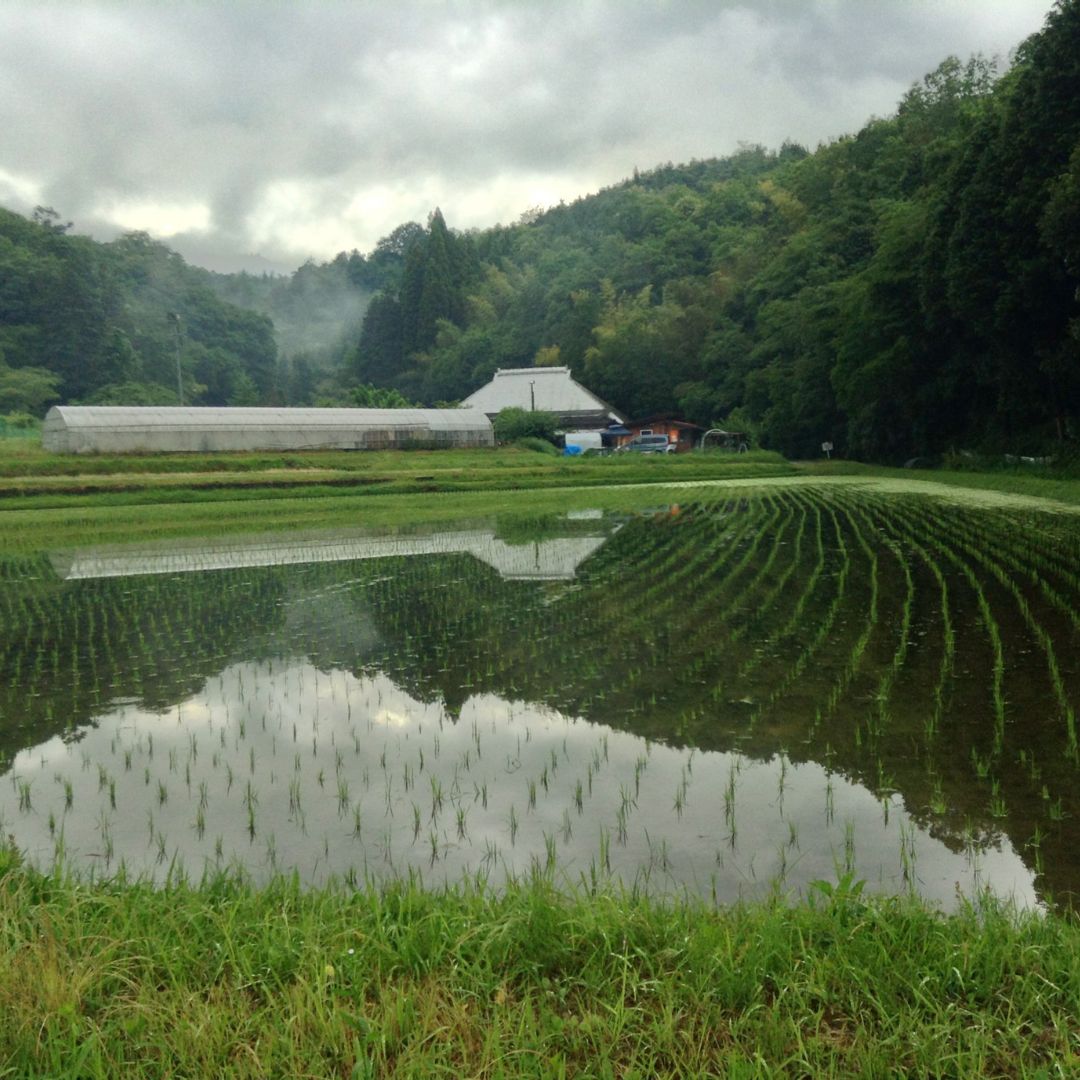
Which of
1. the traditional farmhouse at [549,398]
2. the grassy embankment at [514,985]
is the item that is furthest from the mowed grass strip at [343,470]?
the grassy embankment at [514,985]

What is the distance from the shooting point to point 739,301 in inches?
2569

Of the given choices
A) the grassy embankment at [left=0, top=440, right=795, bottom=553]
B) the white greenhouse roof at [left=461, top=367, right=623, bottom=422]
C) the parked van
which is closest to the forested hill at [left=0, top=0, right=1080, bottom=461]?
the white greenhouse roof at [left=461, top=367, right=623, bottom=422]

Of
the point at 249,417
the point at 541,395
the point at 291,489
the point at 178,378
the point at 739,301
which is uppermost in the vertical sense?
the point at 739,301

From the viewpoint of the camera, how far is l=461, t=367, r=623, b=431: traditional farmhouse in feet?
219

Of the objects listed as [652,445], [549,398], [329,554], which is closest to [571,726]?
[329,554]

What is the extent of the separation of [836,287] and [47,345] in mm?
59032

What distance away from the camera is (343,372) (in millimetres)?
104688

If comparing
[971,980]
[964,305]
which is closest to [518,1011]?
[971,980]

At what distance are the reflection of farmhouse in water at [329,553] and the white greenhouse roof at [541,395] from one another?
4914 centimetres

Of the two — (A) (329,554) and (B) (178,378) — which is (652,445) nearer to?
(B) (178,378)

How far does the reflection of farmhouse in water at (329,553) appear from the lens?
47.0ft

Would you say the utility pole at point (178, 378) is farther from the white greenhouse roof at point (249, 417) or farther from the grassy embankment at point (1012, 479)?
the grassy embankment at point (1012, 479)

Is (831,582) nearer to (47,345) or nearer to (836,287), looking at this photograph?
(836,287)

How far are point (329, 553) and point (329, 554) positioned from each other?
145 millimetres
